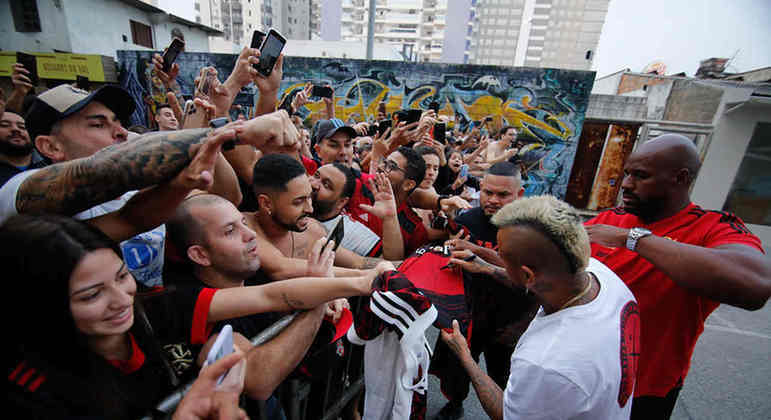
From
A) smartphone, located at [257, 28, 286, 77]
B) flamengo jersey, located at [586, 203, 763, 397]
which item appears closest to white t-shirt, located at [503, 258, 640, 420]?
flamengo jersey, located at [586, 203, 763, 397]

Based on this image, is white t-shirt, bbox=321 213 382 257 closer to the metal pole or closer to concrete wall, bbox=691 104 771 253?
the metal pole

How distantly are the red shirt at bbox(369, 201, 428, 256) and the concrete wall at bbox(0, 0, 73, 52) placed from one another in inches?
675

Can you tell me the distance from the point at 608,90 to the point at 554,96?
10.8m

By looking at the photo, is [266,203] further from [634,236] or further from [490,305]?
[634,236]

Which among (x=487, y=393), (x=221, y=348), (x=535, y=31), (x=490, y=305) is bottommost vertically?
(x=490, y=305)

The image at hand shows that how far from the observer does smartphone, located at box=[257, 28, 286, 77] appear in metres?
2.54

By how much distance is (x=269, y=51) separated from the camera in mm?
2574

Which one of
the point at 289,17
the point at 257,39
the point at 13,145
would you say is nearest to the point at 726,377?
the point at 257,39

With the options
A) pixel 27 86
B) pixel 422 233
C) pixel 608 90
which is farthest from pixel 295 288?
pixel 608 90

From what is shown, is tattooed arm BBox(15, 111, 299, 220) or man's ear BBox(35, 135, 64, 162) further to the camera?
man's ear BBox(35, 135, 64, 162)

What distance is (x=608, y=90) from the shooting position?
16.8 metres

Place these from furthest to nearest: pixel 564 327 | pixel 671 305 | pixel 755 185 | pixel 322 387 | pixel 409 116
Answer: pixel 755 185, pixel 409 116, pixel 322 387, pixel 671 305, pixel 564 327

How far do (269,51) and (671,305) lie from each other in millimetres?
3341

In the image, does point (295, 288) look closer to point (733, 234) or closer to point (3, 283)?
point (3, 283)
